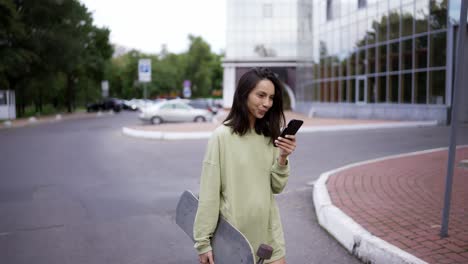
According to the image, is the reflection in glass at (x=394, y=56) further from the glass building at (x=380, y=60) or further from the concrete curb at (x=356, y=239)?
the concrete curb at (x=356, y=239)

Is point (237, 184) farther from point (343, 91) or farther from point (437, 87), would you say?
point (343, 91)

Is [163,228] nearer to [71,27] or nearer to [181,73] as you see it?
[71,27]

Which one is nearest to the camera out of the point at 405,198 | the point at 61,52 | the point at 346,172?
the point at 405,198

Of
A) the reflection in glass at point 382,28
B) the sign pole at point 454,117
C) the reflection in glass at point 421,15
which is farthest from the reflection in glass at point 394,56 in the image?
the sign pole at point 454,117

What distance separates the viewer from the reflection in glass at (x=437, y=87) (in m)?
22.4

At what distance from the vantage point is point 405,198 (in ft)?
21.4

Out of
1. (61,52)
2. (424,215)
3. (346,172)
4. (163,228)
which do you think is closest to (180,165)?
(346,172)

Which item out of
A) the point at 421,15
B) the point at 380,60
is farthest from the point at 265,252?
the point at 380,60

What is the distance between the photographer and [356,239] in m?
4.79

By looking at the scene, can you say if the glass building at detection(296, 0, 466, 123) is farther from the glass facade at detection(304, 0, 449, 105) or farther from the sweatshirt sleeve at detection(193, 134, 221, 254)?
the sweatshirt sleeve at detection(193, 134, 221, 254)

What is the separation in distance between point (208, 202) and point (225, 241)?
0.22 m

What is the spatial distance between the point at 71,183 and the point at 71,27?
3349 centimetres

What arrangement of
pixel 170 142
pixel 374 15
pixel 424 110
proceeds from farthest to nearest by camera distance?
pixel 374 15 → pixel 424 110 → pixel 170 142

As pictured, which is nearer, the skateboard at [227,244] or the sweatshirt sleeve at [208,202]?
the skateboard at [227,244]
